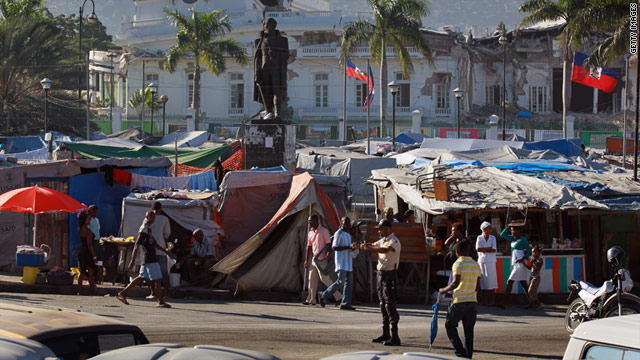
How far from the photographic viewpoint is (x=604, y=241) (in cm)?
1600

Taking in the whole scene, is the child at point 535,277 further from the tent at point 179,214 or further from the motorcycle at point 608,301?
the tent at point 179,214

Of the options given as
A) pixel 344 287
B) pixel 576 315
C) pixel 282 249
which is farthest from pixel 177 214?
pixel 576 315

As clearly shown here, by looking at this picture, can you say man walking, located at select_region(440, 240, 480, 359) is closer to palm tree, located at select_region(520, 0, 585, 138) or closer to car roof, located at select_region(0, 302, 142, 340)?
car roof, located at select_region(0, 302, 142, 340)

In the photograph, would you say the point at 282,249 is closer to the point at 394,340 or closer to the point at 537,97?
the point at 394,340

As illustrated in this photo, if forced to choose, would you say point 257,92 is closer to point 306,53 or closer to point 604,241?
point 604,241

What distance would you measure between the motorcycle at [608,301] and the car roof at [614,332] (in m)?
5.46

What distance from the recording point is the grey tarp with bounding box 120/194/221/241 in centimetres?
1559

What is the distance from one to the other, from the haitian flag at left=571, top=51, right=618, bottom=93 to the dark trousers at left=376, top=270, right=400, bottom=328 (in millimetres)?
25453

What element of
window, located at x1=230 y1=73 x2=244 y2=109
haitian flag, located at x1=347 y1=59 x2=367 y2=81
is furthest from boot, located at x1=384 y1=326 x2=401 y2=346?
window, located at x1=230 y1=73 x2=244 y2=109

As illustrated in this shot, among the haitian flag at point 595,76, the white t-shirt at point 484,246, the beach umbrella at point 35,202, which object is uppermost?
the haitian flag at point 595,76

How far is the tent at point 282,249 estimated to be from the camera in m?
14.2

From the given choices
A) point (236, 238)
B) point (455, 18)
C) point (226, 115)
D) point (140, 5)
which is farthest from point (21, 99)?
point (455, 18)

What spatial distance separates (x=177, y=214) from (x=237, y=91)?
41.7 m

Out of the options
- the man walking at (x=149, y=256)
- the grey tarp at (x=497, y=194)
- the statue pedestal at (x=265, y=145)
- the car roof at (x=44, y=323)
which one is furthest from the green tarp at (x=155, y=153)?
the car roof at (x=44, y=323)
